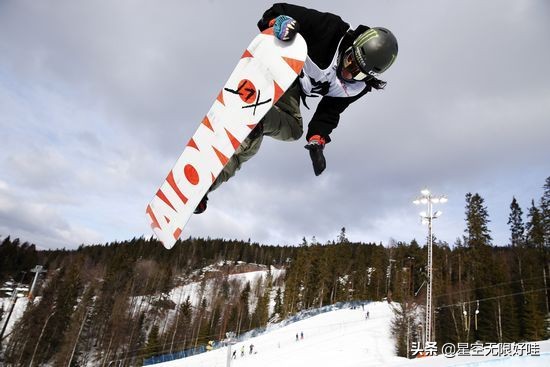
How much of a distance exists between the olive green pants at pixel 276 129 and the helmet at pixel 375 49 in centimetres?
79

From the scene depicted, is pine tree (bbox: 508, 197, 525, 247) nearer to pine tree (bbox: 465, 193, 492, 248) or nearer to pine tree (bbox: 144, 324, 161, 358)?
pine tree (bbox: 465, 193, 492, 248)

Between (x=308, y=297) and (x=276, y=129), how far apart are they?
51742 millimetres

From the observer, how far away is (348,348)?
23.3 meters

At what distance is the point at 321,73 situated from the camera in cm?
363

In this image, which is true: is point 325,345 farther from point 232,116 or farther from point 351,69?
point 351,69

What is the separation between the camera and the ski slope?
2138 centimetres

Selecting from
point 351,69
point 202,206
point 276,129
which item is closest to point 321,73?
point 351,69

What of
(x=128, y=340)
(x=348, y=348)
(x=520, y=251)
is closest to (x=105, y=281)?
(x=128, y=340)

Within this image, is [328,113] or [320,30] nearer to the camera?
[320,30]

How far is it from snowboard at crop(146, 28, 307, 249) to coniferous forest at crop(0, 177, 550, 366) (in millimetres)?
24023

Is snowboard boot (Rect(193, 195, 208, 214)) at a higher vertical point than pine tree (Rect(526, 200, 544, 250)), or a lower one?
lower

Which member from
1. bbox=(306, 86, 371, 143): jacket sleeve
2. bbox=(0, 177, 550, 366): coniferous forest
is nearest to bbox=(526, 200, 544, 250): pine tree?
bbox=(0, 177, 550, 366): coniferous forest

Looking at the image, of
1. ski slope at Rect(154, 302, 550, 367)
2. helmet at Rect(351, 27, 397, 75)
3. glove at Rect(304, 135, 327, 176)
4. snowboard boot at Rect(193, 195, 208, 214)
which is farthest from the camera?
ski slope at Rect(154, 302, 550, 367)

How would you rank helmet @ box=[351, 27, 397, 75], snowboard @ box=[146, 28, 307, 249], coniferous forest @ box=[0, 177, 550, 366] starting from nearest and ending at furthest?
helmet @ box=[351, 27, 397, 75]
snowboard @ box=[146, 28, 307, 249]
coniferous forest @ box=[0, 177, 550, 366]
